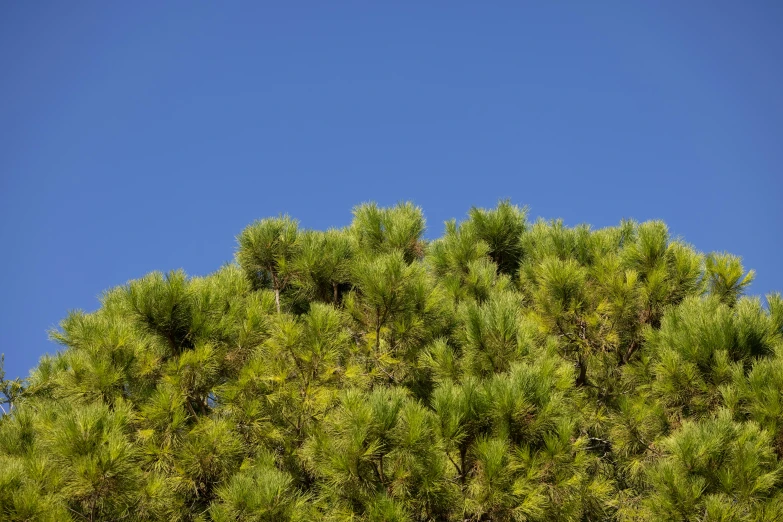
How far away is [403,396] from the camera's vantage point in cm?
349

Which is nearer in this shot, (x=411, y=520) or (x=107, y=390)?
(x=411, y=520)

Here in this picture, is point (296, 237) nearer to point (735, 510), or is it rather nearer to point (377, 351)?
point (377, 351)

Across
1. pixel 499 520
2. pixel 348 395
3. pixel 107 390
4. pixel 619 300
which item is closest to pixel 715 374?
pixel 619 300

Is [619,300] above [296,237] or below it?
below

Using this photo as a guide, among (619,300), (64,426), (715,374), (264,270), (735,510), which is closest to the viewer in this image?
(64,426)

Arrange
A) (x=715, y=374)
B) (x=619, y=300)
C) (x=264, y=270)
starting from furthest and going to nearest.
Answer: (x=264, y=270) → (x=619, y=300) → (x=715, y=374)

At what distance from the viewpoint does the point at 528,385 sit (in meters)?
3.63

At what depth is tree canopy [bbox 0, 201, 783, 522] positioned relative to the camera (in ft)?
11.3

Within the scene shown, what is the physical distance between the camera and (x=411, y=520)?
141 inches

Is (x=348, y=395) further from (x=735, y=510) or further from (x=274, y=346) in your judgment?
(x=735, y=510)

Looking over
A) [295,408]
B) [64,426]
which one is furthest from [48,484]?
[295,408]

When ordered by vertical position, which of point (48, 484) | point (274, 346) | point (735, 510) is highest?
point (274, 346)

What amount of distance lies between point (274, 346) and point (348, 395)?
2.98 ft

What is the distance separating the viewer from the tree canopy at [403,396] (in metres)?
3.46
